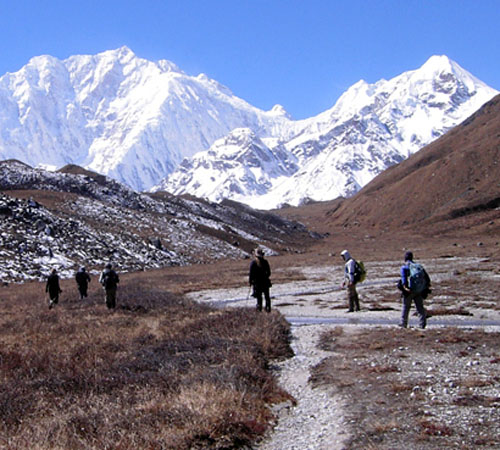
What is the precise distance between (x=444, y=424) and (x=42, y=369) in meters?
8.83

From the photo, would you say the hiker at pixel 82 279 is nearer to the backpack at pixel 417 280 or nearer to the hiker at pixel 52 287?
the hiker at pixel 52 287

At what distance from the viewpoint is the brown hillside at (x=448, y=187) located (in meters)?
116

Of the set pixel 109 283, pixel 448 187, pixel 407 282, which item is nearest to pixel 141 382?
pixel 407 282

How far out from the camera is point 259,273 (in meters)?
19.1

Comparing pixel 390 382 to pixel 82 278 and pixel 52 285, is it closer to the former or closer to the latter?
pixel 52 285

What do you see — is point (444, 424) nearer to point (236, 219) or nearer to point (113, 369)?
point (113, 369)

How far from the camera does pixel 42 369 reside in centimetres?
1254

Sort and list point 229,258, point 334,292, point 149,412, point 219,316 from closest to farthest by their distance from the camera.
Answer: point 149,412 → point 219,316 → point 334,292 → point 229,258

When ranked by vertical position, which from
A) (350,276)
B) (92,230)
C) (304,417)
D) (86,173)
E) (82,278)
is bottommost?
(304,417)

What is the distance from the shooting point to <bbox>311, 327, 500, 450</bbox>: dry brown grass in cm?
768

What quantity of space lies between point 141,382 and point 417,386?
203 inches

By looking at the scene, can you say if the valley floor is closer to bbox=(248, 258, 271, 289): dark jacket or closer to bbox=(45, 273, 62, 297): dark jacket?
bbox=(248, 258, 271, 289): dark jacket

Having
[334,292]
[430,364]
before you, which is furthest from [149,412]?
[334,292]

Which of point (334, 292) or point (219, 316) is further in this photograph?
point (334, 292)
